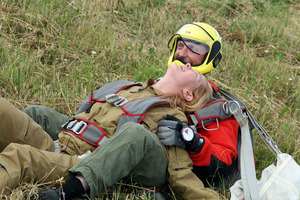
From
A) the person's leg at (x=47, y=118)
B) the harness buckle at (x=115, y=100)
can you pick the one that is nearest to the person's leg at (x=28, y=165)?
the harness buckle at (x=115, y=100)

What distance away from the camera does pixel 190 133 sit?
302cm

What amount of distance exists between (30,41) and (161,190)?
2.85 metres

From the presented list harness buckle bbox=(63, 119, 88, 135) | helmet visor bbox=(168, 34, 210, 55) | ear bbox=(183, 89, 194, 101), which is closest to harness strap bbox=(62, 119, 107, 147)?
harness buckle bbox=(63, 119, 88, 135)

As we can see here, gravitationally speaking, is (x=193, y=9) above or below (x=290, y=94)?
above

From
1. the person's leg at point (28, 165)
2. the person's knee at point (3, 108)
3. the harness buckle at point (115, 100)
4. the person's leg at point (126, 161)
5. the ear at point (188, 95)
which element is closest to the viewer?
the person's leg at point (28, 165)

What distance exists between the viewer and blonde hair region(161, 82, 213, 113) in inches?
137

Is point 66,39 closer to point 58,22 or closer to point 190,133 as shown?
point 58,22

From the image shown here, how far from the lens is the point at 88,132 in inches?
125

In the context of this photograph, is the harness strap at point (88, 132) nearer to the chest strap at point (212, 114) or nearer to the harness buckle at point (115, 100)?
the harness buckle at point (115, 100)

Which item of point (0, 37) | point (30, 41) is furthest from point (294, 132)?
point (0, 37)

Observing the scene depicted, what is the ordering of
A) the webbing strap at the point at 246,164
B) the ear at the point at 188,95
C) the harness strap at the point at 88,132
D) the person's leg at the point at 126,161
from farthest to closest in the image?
1. the ear at the point at 188,95
2. the harness strap at the point at 88,132
3. the webbing strap at the point at 246,164
4. the person's leg at the point at 126,161

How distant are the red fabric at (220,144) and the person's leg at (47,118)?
125 centimetres

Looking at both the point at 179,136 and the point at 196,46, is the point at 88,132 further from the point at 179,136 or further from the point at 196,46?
the point at 196,46

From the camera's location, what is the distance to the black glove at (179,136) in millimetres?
2994
